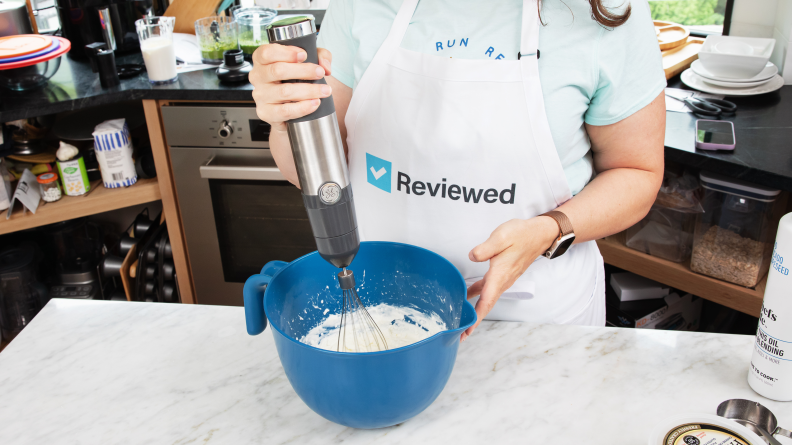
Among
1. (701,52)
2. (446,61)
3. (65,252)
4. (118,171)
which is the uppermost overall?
(446,61)

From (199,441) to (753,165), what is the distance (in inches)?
47.8

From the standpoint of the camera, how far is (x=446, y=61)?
2.93 feet

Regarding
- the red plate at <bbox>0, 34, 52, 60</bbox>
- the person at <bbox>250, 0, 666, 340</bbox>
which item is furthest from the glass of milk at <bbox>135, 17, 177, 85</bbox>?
the person at <bbox>250, 0, 666, 340</bbox>

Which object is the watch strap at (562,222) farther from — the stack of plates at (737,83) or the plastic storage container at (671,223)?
the stack of plates at (737,83)

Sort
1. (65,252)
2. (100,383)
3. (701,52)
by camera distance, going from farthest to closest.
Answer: (65,252), (701,52), (100,383)

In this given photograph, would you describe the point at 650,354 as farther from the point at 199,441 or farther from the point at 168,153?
the point at 168,153

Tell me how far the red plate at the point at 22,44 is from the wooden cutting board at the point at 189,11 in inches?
18.6

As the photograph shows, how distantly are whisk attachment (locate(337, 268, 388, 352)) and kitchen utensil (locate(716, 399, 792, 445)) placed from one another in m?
0.41

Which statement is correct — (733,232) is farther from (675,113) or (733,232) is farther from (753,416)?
(753,416)

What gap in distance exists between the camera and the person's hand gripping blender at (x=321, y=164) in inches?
25.0

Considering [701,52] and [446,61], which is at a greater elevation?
[446,61]

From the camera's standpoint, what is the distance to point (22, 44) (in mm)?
1664

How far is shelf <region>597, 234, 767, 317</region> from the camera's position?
1.46 m

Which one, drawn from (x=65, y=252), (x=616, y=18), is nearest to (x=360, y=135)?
(x=616, y=18)
